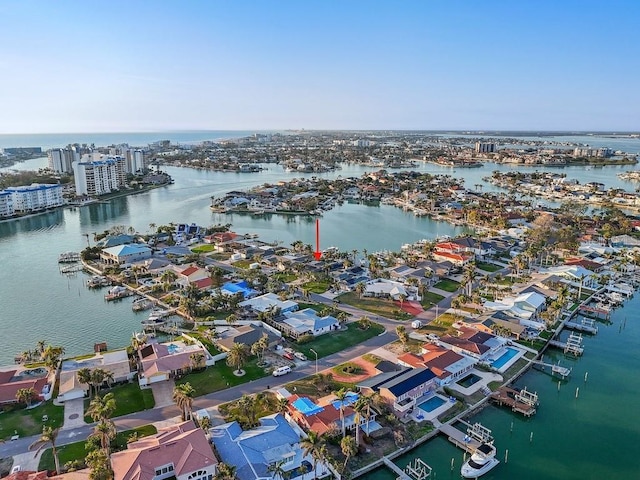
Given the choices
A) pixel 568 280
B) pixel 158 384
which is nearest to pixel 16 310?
pixel 158 384

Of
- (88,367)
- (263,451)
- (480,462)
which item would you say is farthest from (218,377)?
(480,462)

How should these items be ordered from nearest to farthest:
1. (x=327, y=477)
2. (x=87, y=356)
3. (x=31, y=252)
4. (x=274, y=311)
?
(x=327, y=477), (x=87, y=356), (x=274, y=311), (x=31, y=252)

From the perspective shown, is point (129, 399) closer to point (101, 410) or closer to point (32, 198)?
point (101, 410)

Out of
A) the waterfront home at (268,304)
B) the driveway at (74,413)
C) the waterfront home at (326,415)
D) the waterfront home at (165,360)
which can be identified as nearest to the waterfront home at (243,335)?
the waterfront home at (165,360)

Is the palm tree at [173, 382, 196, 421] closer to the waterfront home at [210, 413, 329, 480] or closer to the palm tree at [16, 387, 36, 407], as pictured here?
the waterfront home at [210, 413, 329, 480]

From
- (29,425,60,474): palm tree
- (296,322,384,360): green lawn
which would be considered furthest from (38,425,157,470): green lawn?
(296,322,384,360): green lawn

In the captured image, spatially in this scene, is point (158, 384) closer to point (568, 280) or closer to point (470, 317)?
point (470, 317)

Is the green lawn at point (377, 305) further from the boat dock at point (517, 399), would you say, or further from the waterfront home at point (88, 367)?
the waterfront home at point (88, 367)
